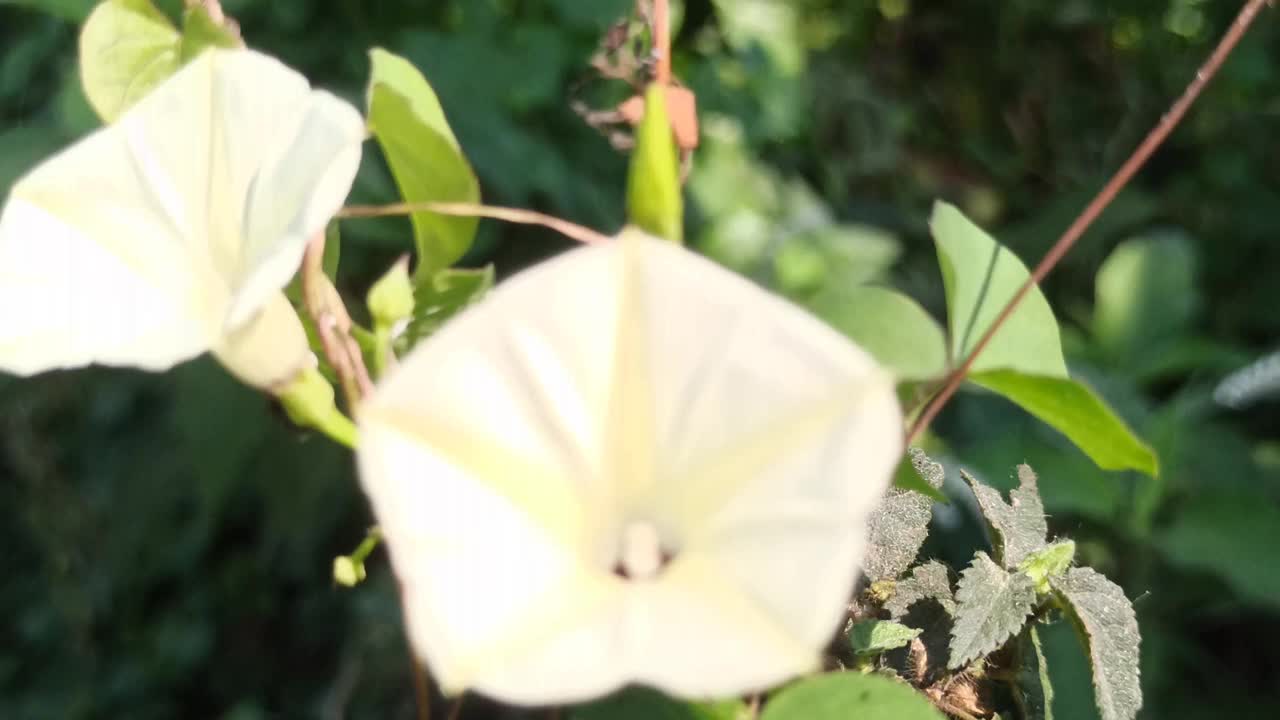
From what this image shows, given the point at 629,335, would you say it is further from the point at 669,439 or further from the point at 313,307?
the point at 313,307

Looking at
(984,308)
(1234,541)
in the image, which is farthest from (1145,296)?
(984,308)

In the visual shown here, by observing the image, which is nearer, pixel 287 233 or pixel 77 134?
pixel 287 233

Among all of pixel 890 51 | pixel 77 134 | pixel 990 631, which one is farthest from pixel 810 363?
pixel 890 51

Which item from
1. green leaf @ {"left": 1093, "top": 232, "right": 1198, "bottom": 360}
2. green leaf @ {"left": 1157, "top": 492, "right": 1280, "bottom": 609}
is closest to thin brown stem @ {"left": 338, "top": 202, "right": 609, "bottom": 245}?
green leaf @ {"left": 1157, "top": 492, "right": 1280, "bottom": 609}

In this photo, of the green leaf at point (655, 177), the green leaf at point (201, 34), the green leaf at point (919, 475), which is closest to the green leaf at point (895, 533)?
the green leaf at point (919, 475)

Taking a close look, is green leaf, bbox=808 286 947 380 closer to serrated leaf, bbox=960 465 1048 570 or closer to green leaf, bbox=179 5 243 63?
serrated leaf, bbox=960 465 1048 570
